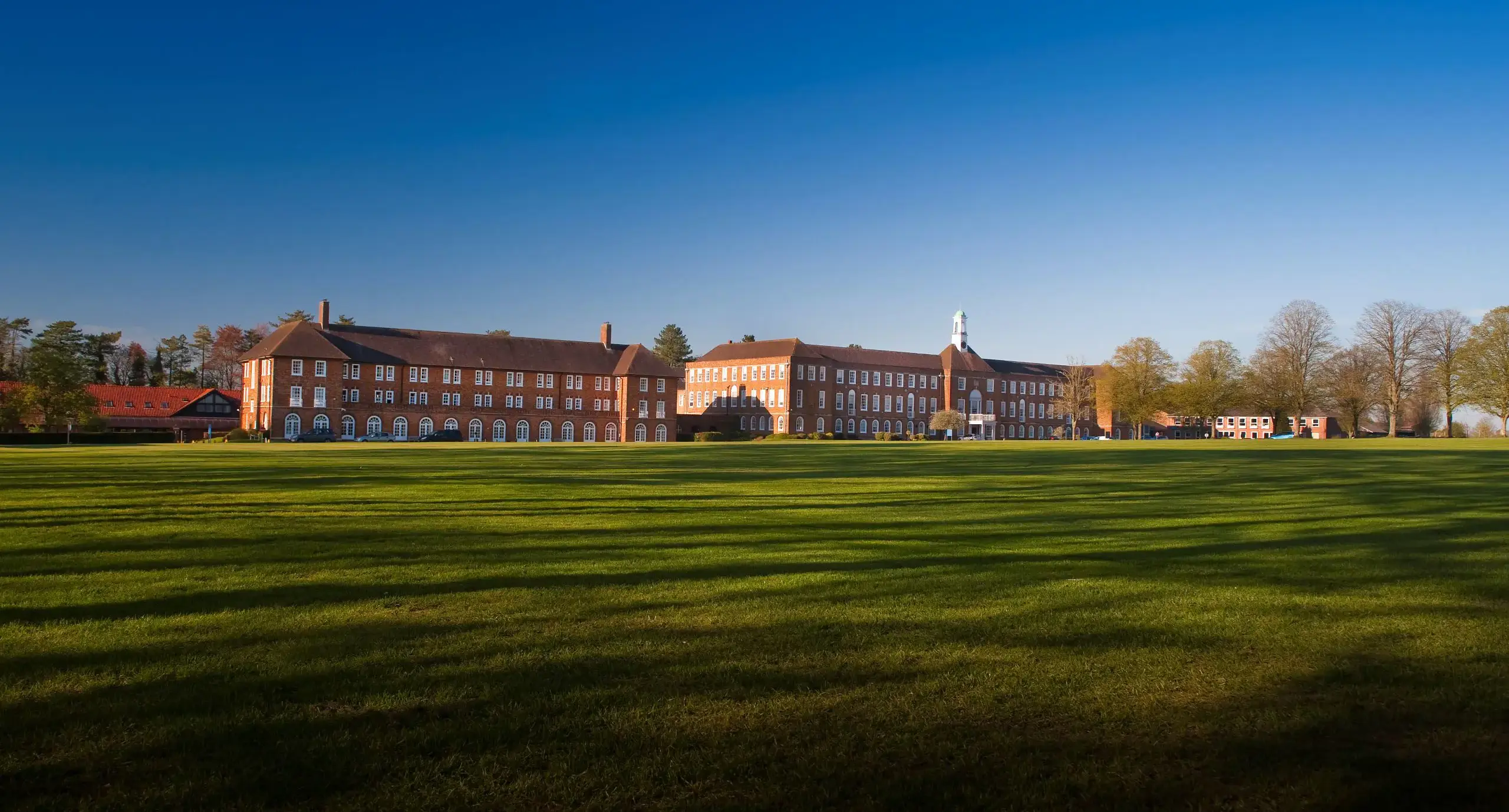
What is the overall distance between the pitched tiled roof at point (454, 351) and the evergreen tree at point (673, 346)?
58.9 m

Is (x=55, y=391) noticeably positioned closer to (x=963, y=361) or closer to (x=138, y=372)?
(x=138, y=372)

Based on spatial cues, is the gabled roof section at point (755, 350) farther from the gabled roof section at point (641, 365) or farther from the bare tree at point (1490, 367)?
the bare tree at point (1490, 367)

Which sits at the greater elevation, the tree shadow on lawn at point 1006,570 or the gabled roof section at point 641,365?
the gabled roof section at point 641,365

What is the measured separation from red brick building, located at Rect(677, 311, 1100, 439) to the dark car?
2642 centimetres

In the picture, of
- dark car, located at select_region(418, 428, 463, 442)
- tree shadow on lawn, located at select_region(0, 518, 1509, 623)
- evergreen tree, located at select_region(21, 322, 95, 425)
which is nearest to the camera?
tree shadow on lawn, located at select_region(0, 518, 1509, 623)

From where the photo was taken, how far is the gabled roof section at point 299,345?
87.3 meters

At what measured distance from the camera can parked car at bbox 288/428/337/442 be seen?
82688mm

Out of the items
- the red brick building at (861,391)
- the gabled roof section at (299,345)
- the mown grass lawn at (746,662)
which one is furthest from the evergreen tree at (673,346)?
the mown grass lawn at (746,662)

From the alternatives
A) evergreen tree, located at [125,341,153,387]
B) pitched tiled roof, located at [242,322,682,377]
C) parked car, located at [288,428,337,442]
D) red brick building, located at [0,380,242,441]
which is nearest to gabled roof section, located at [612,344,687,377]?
pitched tiled roof, located at [242,322,682,377]

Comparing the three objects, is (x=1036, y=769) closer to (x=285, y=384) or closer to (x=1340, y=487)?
(x=1340, y=487)

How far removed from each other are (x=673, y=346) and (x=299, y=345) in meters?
86.7

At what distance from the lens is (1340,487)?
21859mm

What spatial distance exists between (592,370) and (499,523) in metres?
93.6

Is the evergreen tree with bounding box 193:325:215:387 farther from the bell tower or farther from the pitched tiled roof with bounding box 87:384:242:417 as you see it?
the bell tower
